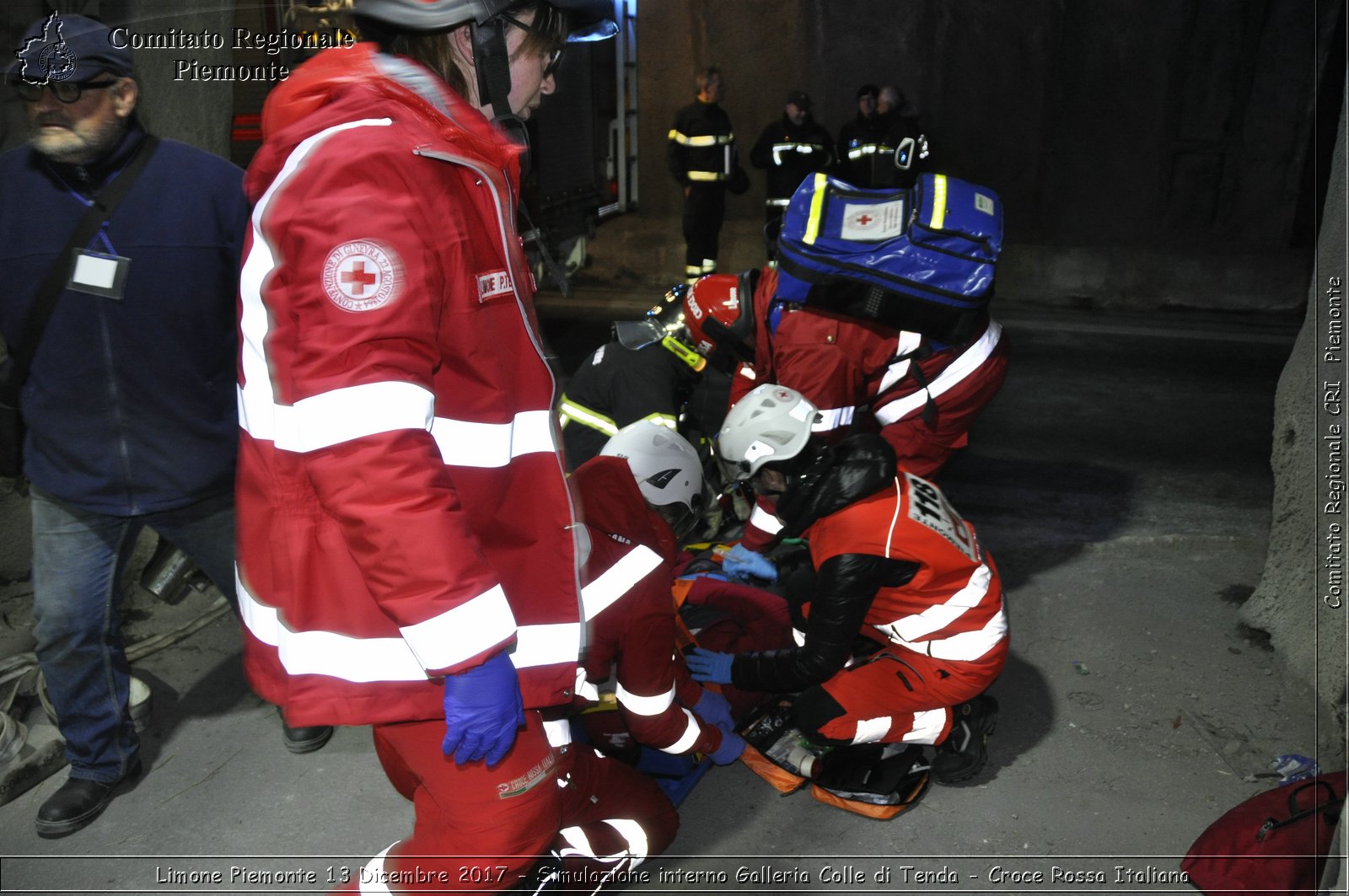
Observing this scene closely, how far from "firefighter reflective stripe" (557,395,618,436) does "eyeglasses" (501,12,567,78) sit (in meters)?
2.32

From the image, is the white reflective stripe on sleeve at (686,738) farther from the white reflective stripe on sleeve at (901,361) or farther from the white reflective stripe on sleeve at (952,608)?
the white reflective stripe on sleeve at (901,361)

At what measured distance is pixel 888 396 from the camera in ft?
13.1

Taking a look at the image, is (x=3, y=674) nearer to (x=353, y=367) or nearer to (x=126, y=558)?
(x=126, y=558)

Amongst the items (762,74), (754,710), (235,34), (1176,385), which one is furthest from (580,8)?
(762,74)

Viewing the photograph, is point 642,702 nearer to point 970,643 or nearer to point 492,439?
point 970,643

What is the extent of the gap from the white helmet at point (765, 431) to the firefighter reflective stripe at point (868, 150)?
7010 millimetres

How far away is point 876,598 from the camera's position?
3.01 m

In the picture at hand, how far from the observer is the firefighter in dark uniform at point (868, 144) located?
9570mm

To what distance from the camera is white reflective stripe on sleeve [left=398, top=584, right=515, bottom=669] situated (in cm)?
153

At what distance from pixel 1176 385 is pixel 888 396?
4.04 m

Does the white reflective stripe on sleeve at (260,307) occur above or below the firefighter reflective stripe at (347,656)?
above

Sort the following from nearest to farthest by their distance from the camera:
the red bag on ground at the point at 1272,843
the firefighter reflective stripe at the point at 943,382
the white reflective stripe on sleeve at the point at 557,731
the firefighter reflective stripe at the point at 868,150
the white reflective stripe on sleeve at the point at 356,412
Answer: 1. the white reflective stripe on sleeve at the point at 356,412
2. the white reflective stripe on sleeve at the point at 557,731
3. the red bag on ground at the point at 1272,843
4. the firefighter reflective stripe at the point at 943,382
5. the firefighter reflective stripe at the point at 868,150

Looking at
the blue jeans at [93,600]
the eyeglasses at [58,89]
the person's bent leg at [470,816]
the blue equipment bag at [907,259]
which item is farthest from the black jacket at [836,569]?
the eyeglasses at [58,89]

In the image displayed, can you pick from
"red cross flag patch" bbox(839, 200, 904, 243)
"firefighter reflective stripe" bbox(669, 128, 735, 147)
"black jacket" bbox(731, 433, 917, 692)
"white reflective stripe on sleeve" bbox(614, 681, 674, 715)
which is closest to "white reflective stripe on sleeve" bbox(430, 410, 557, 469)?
"white reflective stripe on sleeve" bbox(614, 681, 674, 715)
